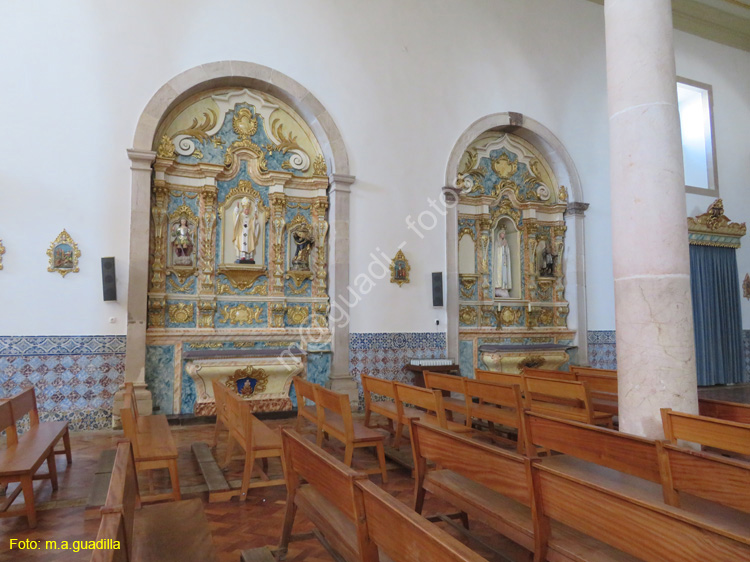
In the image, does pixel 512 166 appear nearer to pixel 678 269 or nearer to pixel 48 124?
pixel 678 269

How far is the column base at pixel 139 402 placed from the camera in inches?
263

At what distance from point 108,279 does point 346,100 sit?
441 cm

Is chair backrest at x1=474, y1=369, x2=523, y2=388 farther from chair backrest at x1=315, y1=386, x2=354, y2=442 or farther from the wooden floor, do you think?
chair backrest at x1=315, y1=386, x2=354, y2=442

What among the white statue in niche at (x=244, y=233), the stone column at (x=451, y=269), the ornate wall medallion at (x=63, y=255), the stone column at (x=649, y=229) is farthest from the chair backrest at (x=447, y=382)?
the ornate wall medallion at (x=63, y=255)

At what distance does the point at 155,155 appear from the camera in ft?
23.7

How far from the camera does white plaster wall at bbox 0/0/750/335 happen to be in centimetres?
673

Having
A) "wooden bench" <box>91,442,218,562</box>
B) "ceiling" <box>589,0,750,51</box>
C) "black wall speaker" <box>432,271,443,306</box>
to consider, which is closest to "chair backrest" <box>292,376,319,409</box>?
"wooden bench" <box>91,442,218,562</box>

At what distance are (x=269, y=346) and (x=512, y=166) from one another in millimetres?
5706

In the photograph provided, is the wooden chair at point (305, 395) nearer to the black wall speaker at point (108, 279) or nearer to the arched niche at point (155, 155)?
the arched niche at point (155, 155)

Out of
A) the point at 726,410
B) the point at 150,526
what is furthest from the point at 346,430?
the point at 726,410

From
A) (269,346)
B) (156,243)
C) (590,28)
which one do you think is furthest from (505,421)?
(590,28)

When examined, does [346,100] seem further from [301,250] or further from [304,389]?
[304,389]

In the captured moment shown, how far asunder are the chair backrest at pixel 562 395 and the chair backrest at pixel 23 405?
3958mm

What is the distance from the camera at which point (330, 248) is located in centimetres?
841
